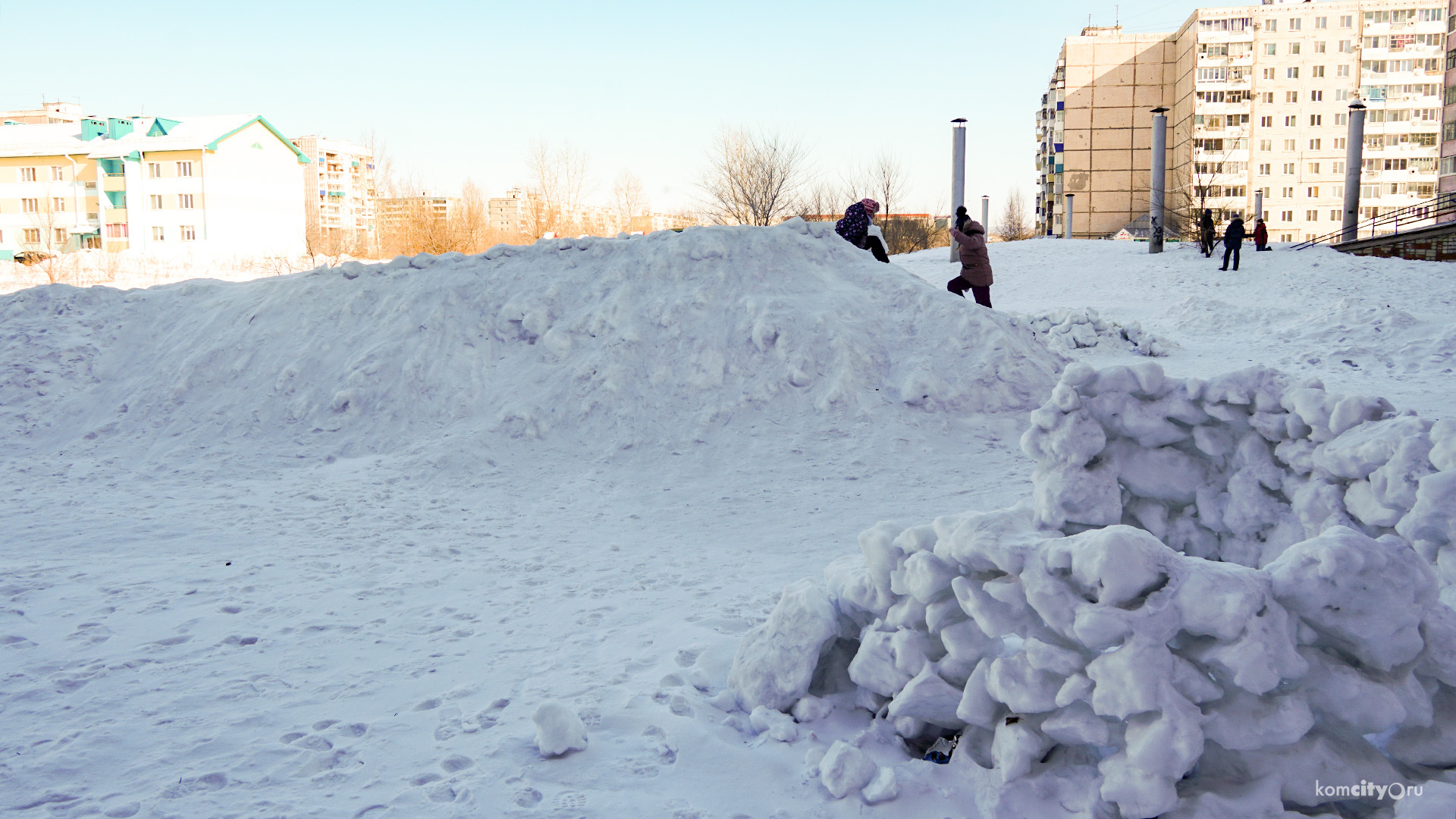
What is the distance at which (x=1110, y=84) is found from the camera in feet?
182

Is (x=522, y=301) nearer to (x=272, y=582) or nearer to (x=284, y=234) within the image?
(x=272, y=582)

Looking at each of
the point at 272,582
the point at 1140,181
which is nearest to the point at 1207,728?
the point at 272,582

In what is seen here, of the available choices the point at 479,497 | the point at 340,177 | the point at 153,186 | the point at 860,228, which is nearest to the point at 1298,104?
the point at 860,228

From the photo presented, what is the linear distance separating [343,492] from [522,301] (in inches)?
112

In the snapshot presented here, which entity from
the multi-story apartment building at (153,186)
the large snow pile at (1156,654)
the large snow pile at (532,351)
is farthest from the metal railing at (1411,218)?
the multi-story apartment building at (153,186)

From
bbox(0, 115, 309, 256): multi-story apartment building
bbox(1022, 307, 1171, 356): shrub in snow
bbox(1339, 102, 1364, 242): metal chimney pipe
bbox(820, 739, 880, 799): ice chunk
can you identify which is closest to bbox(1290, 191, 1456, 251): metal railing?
bbox(1339, 102, 1364, 242): metal chimney pipe

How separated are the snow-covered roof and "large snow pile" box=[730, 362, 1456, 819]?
4655 cm

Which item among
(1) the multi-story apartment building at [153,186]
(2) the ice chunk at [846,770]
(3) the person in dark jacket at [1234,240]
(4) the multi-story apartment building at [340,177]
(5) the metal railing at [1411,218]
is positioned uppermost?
(4) the multi-story apartment building at [340,177]

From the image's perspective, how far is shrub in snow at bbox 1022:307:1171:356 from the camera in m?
12.0

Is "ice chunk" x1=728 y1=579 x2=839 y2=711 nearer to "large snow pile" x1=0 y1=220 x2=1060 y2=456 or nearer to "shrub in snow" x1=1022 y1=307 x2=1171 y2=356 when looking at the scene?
"large snow pile" x1=0 y1=220 x2=1060 y2=456

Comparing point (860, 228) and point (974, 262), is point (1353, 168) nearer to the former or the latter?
point (974, 262)

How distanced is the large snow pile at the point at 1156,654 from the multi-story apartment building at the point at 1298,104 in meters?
57.9

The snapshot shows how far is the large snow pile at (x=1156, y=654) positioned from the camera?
87.6 inches

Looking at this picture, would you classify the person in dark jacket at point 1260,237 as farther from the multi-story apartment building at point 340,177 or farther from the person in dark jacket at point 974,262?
the multi-story apartment building at point 340,177
